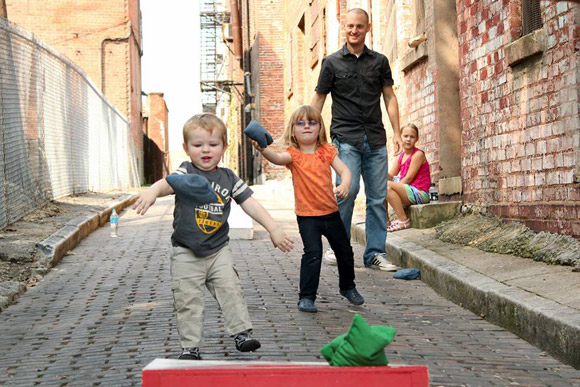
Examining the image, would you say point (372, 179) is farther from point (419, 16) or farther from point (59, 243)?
point (419, 16)

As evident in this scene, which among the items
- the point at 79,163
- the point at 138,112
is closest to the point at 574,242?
the point at 79,163

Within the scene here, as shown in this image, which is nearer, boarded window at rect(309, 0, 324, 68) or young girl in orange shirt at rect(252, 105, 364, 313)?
young girl in orange shirt at rect(252, 105, 364, 313)

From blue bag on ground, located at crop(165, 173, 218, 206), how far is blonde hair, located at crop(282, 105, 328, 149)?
150 cm

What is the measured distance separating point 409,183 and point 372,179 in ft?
7.77

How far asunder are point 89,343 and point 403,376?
8.75 ft

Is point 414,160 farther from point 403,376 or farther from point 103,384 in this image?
point 403,376

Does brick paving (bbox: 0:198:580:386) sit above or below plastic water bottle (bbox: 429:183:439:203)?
below

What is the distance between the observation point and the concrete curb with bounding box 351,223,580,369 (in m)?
4.28

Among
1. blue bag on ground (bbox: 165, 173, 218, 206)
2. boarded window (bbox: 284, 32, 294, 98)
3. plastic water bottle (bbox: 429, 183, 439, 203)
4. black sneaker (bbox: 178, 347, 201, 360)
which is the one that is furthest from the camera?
boarded window (bbox: 284, 32, 294, 98)

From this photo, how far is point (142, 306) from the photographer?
5875 mm

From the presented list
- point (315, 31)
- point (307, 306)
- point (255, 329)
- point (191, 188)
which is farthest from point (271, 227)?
point (315, 31)

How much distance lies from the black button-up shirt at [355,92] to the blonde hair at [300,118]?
4.67ft

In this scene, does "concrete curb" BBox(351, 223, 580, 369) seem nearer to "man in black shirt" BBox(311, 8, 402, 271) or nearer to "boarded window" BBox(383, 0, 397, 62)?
"man in black shirt" BBox(311, 8, 402, 271)

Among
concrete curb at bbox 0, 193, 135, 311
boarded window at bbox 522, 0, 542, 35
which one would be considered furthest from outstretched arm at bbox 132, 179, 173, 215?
boarded window at bbox 522, 0, 542, 35
